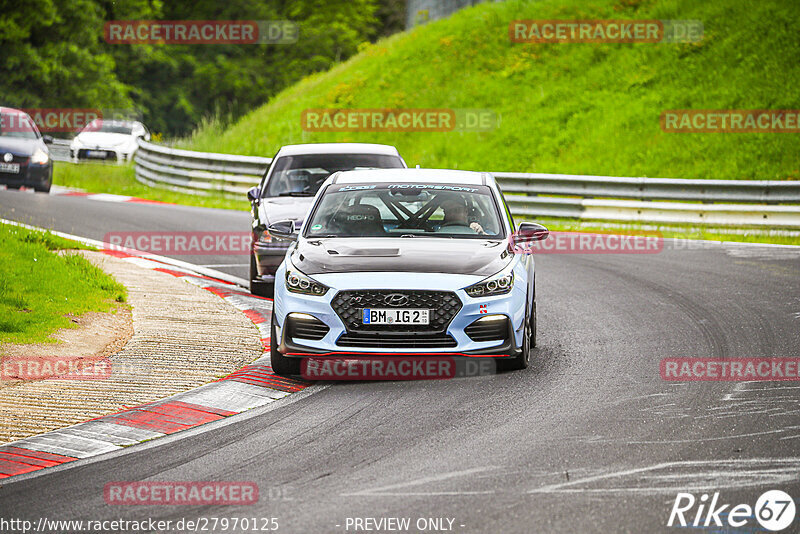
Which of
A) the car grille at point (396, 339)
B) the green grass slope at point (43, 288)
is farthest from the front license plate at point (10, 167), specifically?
the car grille at point (396, 339)

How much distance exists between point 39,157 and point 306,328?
17.3 m

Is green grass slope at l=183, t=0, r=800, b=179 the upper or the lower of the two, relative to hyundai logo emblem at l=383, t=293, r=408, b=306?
upper

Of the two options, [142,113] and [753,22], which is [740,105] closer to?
[753,22]

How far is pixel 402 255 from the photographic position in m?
9.02

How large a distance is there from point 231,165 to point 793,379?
1999cm

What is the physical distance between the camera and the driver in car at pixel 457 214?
9.84 m

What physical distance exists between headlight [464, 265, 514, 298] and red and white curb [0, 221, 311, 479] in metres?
1.49

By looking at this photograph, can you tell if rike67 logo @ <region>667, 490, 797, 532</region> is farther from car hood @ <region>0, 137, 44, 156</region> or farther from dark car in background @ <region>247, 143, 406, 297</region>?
car hood @ <region>0, 137, 44, 156</region>

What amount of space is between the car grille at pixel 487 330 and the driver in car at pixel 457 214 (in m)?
1.32

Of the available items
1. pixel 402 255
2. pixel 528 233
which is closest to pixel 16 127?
pixel 528 233

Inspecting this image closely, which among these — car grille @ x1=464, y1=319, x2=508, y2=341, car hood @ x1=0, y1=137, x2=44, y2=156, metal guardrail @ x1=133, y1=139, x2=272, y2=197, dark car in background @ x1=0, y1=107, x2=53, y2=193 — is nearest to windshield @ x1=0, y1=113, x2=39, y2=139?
dark car in background @ x1=0, y1=107, x2=53, y2=193

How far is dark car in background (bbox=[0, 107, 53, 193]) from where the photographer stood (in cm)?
2367

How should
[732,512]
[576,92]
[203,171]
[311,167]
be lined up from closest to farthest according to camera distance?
[732,512] → [311,167] → [203,171] → [576,92]

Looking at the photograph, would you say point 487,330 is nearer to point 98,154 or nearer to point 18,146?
point 18,146
